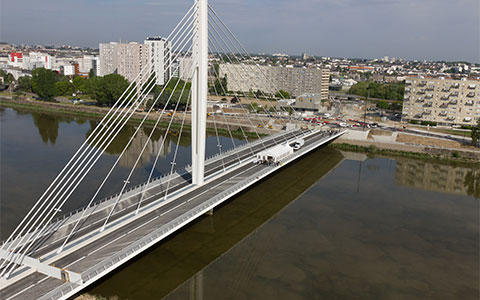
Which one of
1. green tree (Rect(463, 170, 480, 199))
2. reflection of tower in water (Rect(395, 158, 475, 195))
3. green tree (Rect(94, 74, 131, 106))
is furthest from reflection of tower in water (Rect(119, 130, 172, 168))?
green tree (Rect(463, 170, 480, 199))

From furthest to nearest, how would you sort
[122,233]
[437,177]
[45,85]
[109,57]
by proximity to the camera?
1. [109,57]
2. [45,85]
3. [437,177]
4. [122,233]

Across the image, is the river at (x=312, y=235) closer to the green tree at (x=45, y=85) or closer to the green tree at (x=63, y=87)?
the green tree at (x=45, y=85)

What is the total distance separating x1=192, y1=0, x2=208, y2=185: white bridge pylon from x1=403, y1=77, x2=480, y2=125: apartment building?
3096cm

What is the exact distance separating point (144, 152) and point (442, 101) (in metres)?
30.5

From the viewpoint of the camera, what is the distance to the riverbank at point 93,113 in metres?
37.8

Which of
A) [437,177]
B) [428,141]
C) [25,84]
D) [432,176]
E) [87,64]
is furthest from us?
[87,64]

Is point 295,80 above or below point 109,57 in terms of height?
below

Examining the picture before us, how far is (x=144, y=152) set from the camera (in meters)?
29.4

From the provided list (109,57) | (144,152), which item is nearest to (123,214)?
(144,152)

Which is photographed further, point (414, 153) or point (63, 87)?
point (63, 87)

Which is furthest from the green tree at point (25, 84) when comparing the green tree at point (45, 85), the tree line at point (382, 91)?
the tree line at point (382, 91)

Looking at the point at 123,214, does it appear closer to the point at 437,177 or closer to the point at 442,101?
the point at 437,177

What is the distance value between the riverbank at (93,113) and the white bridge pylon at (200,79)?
19.1 meters

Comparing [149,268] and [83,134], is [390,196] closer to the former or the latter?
[149,268]
